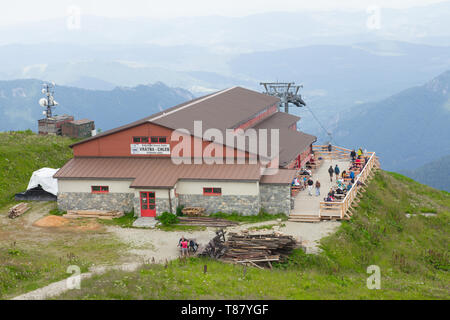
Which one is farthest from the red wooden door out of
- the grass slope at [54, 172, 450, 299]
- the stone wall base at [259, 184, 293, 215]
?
the grass slope at [54, 172, 450, 299]

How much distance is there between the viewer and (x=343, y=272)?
2822cm

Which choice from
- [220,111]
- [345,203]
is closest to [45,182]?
[220,111]

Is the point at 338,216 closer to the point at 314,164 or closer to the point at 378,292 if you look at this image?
the point at 378,292

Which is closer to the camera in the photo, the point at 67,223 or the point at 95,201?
the point at 67,223

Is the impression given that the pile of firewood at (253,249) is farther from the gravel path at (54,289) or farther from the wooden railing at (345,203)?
the wooden railing at (345,203)

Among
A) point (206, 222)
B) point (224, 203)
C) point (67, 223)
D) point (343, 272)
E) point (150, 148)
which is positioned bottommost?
point (343, 272)

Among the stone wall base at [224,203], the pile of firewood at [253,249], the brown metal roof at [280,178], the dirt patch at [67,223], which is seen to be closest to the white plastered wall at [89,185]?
the dirt patch at [67,223]

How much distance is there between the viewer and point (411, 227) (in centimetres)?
3972

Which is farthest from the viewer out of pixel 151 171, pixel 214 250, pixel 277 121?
pixel 277 121

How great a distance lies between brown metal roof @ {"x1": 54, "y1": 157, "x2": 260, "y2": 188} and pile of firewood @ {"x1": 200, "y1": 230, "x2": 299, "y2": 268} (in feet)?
22.8

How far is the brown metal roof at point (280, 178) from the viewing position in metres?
35.6

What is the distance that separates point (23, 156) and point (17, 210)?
538 inches

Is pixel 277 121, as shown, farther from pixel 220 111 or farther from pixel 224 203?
pixel 224 203
